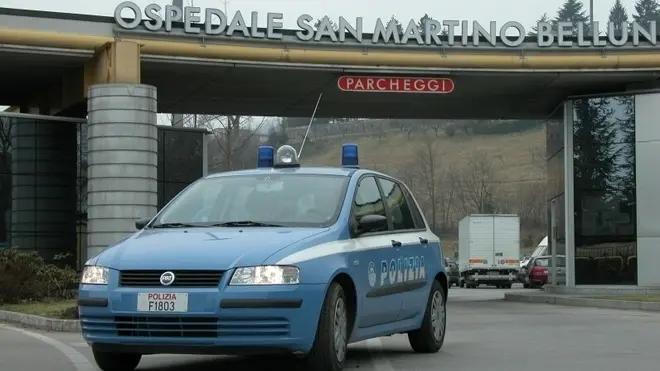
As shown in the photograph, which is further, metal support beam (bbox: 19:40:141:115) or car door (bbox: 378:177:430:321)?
metal support beam (bbox: 19:40:141:115)

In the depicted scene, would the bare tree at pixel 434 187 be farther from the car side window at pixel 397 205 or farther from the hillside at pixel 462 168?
the car side window at pixel 397 205

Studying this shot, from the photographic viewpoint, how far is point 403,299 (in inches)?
428

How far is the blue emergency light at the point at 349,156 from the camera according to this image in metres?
11.5

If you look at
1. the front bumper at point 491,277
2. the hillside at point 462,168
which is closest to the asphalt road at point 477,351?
the front bumper at point 491,277

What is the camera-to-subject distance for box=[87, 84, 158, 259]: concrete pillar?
25328mm

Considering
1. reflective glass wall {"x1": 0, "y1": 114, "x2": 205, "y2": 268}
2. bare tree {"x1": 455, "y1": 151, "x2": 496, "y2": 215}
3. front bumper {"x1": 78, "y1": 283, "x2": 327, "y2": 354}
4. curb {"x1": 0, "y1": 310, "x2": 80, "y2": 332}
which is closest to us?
front bumper {"x1": 78, "y1": 283, "x2": 327, "y2": 354}

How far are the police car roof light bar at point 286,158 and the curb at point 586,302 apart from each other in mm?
14141

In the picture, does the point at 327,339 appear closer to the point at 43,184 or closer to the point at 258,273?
the point at 258,273

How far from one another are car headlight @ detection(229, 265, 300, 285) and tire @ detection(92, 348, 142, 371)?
4.99 feet

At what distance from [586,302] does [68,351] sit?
1600cm

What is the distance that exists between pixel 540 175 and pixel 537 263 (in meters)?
78.3

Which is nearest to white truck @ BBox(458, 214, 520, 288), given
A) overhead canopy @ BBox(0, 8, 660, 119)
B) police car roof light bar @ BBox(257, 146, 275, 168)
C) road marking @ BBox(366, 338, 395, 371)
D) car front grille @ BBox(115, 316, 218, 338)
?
overhead canopy @ BBox(0, 8, 660, 119)

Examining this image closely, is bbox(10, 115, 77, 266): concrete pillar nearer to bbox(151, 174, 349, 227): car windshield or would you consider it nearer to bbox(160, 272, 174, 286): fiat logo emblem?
bbox(151, 174, 349, 227): car windshield

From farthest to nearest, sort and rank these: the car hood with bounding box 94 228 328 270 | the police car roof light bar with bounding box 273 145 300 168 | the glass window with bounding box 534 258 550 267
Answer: the glass window with bounding box 534 258 550 267 < the police car roof light bar with bounding box 273 145 300 168 < the car hood with bounding box 94 228 328 270
